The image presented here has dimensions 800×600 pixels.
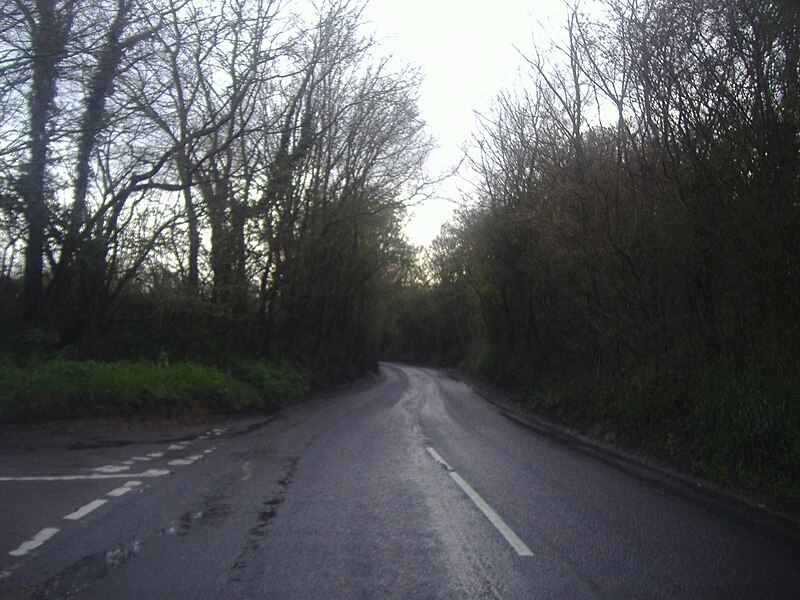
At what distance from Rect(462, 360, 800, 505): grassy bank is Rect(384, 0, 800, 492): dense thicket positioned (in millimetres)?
37

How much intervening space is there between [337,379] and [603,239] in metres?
23.8

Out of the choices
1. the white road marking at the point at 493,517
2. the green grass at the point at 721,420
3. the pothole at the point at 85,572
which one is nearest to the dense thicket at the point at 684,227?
the green grass at the point at 721,420

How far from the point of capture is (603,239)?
16.4 m

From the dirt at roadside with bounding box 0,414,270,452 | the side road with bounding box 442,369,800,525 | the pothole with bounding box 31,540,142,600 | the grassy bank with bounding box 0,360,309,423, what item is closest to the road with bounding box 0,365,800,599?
the pothole with bounding box 31,540,142,600

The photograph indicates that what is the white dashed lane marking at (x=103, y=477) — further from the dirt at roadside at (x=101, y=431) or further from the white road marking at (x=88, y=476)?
the dirt at roadside at (x=101, y=431)

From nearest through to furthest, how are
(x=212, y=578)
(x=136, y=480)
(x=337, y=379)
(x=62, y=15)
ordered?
(x=212, y=578), (x=136, y=480), (x=62, y=15), (x=337, y=379)

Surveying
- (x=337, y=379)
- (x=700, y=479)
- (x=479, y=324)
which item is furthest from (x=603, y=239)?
(x=479, y=324)

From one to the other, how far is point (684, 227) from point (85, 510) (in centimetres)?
1069

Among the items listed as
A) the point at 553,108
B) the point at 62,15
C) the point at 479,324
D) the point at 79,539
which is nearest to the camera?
the point at 79,539

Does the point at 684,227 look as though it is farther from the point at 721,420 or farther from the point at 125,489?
the point at 125,489

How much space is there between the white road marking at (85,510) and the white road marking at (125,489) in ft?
1.38

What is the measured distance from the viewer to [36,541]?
6699 millimetres

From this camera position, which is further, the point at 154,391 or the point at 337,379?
the point at 337,379

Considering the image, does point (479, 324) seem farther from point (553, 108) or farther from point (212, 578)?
point (212, 578)
